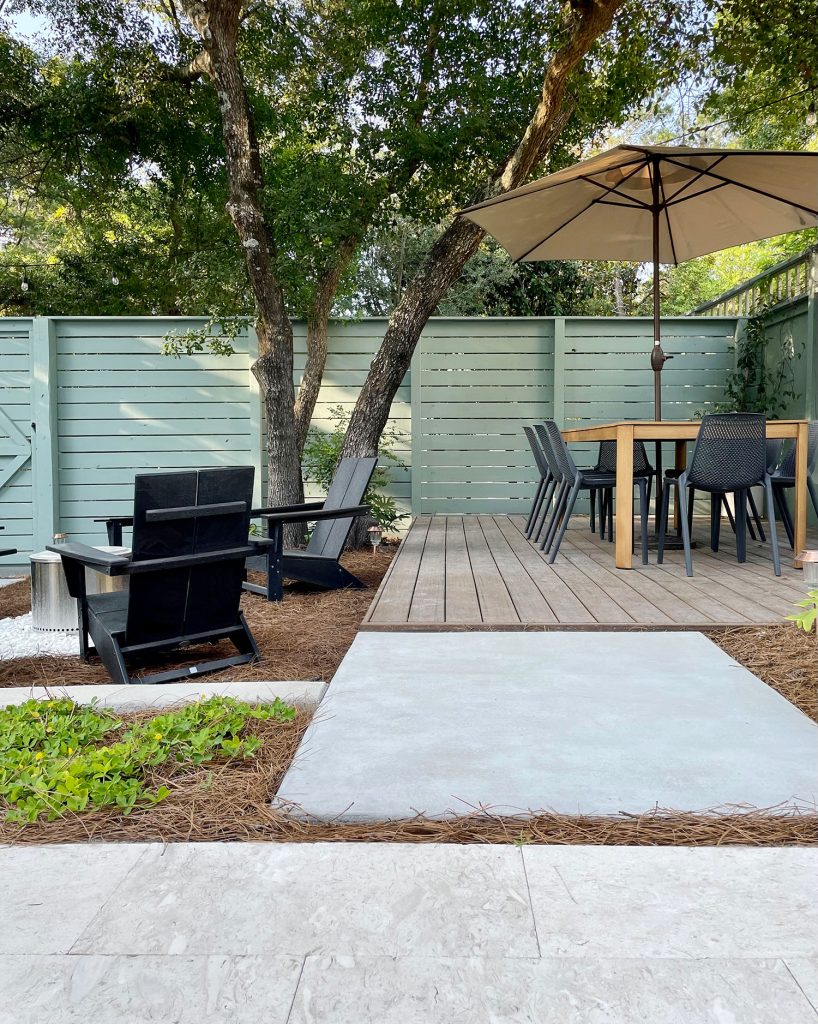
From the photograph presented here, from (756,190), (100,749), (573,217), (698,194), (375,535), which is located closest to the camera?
(100,749)

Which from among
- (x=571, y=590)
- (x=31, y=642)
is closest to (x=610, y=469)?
(x=571, y=590)

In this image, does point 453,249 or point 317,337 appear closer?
point 453,249

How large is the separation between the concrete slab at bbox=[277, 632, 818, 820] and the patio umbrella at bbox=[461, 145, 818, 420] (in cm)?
274

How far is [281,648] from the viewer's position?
3611mm

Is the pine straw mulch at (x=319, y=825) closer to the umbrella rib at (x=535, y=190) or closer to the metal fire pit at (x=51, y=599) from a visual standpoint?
the metal fire pit at (x=51, y=599)

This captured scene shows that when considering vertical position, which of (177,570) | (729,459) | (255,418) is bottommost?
→ (177,570)

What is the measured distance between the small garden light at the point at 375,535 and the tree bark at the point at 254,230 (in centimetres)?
76

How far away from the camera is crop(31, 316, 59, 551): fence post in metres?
7.11

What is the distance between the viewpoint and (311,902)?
4.32ft

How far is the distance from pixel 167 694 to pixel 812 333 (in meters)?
5.48

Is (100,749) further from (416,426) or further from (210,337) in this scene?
(210,337)

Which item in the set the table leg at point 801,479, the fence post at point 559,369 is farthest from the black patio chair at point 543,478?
the table leg at point 801,479

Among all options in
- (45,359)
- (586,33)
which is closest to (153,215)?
(45,359)

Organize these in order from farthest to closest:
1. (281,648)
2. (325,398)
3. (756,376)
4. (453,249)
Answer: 1. (325,398)
2. (756,376)
3. (453,249)
4. (281,648)
